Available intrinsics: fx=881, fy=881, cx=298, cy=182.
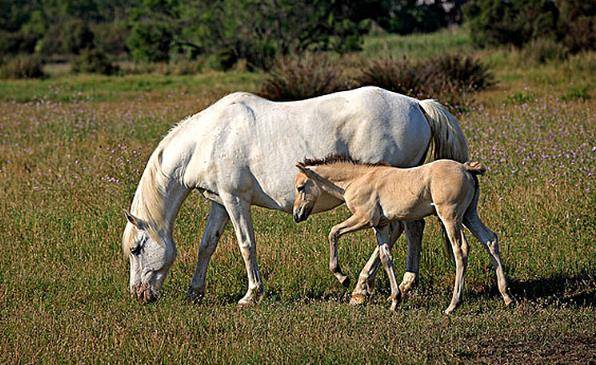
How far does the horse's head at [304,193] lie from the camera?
7.43 m

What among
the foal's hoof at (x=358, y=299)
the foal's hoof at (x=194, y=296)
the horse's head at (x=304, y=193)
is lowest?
the foal's hoof at (x=194, y=296)

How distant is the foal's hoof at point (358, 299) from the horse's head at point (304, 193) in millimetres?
825

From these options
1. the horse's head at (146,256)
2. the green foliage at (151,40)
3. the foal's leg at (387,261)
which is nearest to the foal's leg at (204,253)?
the horse's head at (146,256)

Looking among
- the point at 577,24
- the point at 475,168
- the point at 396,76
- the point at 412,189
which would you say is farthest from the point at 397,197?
the point at 577,24

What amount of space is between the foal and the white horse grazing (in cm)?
32

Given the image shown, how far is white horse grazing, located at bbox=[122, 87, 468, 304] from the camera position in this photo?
7.79 m

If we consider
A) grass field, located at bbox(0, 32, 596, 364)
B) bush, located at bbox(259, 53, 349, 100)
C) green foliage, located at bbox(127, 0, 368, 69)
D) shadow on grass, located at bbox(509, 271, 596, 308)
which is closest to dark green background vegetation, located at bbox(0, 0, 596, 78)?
green foliage, located at bbox(127, 0, 368, 69)

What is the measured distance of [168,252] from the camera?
8.11m

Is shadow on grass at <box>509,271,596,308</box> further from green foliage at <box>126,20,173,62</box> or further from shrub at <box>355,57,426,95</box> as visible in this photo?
green foliage at <box>126,20,173,62</box>

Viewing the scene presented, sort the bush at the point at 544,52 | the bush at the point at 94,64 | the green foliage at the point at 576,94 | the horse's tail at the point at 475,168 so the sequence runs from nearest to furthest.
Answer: the horse's tail at the point at 475,168 → the green foliage at the point at 576,94 → the bush at the point at 544,52 → the bush at the point at 94,64

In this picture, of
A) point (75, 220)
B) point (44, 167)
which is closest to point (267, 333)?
point (75, 220)

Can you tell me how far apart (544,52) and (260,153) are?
18.4 m

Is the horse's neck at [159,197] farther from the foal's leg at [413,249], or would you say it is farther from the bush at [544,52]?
the bush at [544,52]

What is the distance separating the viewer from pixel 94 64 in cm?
3034
